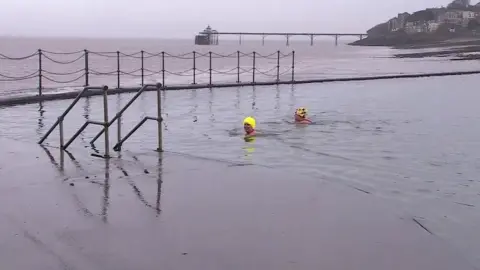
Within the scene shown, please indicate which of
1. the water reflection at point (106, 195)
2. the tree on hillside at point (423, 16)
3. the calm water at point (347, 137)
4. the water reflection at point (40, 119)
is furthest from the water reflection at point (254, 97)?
the tree on hillside at point (423, 16)

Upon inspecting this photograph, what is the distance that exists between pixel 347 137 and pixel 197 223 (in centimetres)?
651

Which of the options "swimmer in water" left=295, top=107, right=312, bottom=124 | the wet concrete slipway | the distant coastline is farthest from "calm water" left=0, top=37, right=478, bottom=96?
the distant coastline

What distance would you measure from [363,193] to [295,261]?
260 cm

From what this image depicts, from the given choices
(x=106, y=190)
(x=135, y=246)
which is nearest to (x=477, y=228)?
(x=135, y=246)

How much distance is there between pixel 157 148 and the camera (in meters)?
10.4

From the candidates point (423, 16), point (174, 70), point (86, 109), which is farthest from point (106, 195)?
point (423, 16)

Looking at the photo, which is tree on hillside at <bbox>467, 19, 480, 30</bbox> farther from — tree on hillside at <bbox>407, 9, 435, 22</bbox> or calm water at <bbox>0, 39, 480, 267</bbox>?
calm water at <bbox>0, 39, 480, 267</bbox>

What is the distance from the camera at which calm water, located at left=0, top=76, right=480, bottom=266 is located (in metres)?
7.68

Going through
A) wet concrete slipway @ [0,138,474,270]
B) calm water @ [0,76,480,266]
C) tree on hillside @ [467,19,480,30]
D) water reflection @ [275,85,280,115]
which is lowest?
wet concrete slipway @ [0,138,474,270]

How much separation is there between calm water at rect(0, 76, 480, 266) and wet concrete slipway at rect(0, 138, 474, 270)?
0.60 meters

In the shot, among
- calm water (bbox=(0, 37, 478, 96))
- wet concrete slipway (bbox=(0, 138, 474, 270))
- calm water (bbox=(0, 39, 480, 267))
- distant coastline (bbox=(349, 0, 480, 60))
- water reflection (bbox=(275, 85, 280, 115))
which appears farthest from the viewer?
distant coastline (bbox=(349, 0, 480, 60))

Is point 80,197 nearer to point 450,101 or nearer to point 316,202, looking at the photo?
point 316,202

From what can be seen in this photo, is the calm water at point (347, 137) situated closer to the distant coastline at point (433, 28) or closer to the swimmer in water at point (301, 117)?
the swimmer in water at point (301, 117)

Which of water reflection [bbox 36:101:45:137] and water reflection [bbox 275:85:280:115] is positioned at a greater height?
water reflection [bbox 275:85:280:115]
